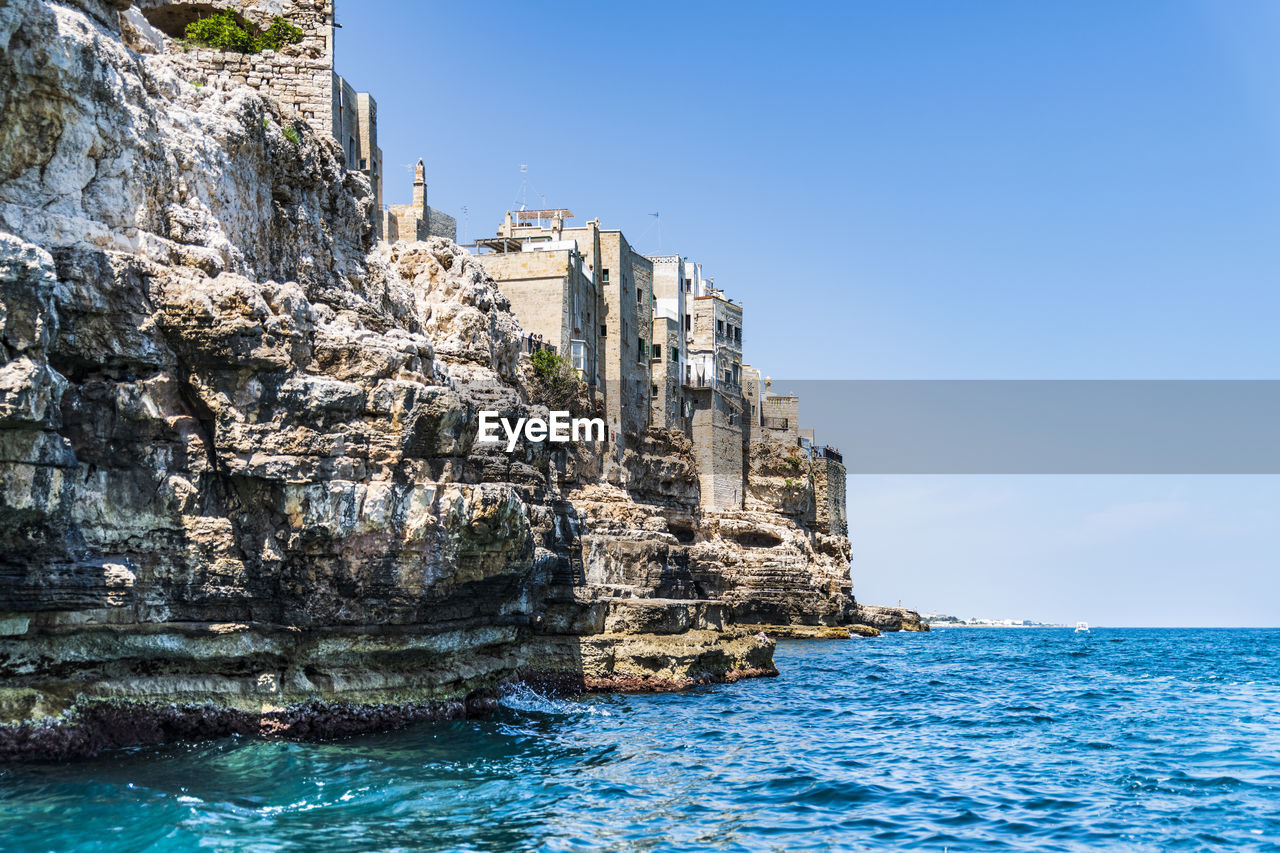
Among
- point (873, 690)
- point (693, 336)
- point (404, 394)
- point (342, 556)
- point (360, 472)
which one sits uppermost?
point (693, 336)

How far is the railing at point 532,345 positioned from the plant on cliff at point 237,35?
10049 millimetres

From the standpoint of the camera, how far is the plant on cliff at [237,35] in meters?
24.6

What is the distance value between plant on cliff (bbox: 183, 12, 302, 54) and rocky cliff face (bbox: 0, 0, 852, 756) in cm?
366

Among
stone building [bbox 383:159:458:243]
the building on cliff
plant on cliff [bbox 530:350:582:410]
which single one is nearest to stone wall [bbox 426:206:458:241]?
stone building [bbox 383:159:458:243]

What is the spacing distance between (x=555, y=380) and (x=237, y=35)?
1890 centimetres

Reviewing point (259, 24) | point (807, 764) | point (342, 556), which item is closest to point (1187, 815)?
point (807, 764)

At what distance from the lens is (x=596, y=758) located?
63.0 feet

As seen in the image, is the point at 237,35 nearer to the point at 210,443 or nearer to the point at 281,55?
the point at 281,55

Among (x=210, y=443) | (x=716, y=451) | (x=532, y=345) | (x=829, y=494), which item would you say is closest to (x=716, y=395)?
(x=716, y=451)

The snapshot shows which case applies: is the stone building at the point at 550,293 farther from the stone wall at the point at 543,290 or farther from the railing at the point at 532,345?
the railing at the point at 532,345

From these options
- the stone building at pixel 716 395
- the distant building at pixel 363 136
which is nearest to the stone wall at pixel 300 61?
the distant building at pixel 363 136

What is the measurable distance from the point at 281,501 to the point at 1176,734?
1863 cm

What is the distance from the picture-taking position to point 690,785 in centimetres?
1730

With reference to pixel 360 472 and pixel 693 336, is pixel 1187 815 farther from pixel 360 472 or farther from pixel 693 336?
pixel 693 336
